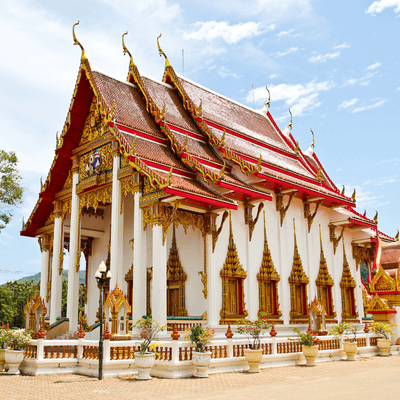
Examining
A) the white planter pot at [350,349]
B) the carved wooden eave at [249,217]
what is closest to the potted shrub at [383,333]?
the white planter pot at [350,349]

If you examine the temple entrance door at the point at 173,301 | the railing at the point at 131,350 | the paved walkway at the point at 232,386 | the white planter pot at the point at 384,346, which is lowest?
the paved walkway at the point at 232,386

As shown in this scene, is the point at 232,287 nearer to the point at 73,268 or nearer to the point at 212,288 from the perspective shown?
the point at 212,288

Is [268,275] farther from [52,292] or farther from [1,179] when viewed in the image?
[1,179]

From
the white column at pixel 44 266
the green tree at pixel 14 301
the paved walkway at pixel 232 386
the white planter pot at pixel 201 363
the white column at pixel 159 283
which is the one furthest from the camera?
the green tree at pixel 14 301

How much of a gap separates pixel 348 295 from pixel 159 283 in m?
9.16

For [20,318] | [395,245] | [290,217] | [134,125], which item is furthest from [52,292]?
[20,318]

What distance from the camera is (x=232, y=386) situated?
8312 millimetres

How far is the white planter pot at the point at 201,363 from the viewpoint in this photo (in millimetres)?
9453

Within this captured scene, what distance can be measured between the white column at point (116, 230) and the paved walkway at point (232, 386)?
3.04 m

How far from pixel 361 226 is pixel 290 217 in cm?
408

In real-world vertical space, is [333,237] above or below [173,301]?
above

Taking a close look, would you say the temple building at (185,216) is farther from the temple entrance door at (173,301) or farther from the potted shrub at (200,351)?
the potted shrub at (200,351)

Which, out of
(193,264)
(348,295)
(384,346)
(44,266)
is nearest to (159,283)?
(193,264)

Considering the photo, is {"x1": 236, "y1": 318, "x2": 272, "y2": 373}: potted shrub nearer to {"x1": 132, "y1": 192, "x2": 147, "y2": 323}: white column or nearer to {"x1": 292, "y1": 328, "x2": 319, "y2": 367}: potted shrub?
{"x1": 292, "y1": 328, "x2": 319, "y2": 367}: potted shrub
